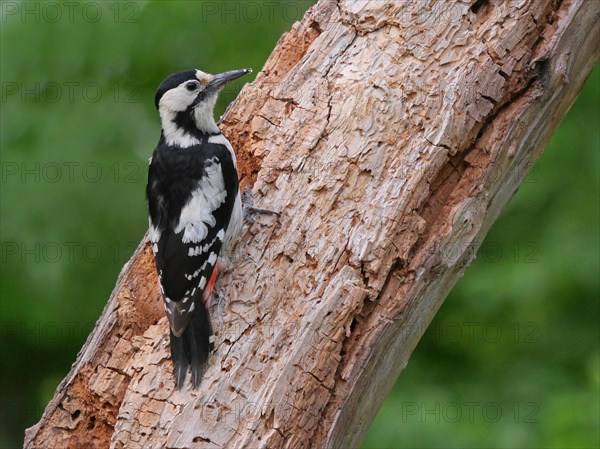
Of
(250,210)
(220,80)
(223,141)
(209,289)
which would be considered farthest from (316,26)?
(209,289)

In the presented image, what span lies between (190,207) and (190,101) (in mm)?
684

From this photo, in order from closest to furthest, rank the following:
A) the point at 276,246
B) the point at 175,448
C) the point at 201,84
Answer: the point at 175,448, the point at 276,246, the point at 201,84

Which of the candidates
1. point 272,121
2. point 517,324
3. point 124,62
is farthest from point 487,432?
point 124,62

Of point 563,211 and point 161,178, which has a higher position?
point 563,211

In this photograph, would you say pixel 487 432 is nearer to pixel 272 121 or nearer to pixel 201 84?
pixel 272 121

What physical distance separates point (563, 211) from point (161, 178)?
2712 mm

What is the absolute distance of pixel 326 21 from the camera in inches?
181

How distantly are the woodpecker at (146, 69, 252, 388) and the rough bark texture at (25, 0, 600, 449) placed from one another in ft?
0.41

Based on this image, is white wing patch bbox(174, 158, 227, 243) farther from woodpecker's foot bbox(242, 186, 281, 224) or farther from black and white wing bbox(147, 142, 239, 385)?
woodpecker's foot bbox(242, 186, 281, 224)

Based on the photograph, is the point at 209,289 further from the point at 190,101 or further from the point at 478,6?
the point at 478,6

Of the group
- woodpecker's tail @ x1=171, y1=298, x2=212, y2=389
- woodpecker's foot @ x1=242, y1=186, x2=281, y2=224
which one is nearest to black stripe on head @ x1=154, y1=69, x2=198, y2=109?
woodpecker's foot @ x1=242, y1=186, x2=281, y2=224

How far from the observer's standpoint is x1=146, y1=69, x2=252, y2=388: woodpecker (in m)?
4.04

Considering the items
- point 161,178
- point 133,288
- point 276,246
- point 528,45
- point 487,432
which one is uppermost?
point 528,45

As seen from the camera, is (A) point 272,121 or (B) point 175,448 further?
(A) point 272,121
